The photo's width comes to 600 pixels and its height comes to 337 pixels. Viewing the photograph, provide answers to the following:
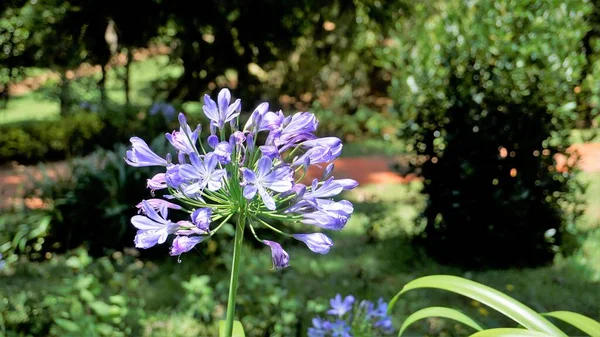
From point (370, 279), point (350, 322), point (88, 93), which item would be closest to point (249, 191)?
point (350, 322)

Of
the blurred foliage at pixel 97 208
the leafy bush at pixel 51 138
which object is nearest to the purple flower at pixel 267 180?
the blurred foliage at pixel 97 208

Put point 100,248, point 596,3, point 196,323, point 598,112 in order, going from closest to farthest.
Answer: point 196,323
point 100,248
point 598,112
point 596,3

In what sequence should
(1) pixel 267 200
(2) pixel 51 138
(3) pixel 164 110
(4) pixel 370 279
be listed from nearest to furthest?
(1) pixel 267 200 → (4) pixel 370 279 → (3) pixel 164 110 → (2) pixel 51 138

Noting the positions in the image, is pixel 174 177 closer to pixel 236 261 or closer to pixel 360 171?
pixel 236 261

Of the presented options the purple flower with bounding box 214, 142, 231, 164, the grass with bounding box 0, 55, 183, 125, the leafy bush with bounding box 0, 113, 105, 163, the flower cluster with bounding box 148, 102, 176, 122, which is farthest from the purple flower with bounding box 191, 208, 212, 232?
the leafy bush with bounding box 0, 113, 105, 163

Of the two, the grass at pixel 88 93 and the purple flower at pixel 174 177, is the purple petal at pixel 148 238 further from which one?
the grass at pixel 88 93

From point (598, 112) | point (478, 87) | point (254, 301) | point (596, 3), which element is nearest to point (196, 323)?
point (254, 301)

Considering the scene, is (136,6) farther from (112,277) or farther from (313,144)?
(313,144)
